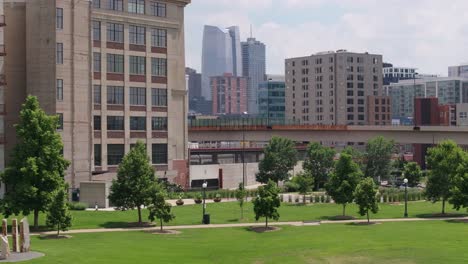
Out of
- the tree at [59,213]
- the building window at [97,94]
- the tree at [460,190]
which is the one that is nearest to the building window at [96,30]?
the building window at [97,94]

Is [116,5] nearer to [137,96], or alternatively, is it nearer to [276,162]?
[137,96]

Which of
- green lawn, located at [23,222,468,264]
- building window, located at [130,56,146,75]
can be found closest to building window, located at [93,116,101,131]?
building window, located at [130,56,146,75]

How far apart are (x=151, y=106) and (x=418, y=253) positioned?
60.4m

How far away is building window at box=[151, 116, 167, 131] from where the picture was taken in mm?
104312

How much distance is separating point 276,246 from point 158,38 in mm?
56302

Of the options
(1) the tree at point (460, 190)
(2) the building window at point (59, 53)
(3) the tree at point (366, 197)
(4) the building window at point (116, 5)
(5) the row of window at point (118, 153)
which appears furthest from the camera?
(4) the building window at point (116, 5)

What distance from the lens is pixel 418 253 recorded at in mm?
49531

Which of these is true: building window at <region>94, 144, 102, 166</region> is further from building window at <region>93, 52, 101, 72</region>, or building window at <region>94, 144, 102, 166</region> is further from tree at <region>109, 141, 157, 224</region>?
tree at <region>109, 141, 157, 224</region>

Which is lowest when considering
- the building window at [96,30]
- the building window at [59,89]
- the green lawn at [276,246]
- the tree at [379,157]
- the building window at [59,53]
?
the green lawn at [276,246]

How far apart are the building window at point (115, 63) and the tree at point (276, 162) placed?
26.6 metres

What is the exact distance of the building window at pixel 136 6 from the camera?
101 metres

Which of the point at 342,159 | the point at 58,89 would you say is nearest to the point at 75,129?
the point at 58,89

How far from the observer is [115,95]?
327 feet

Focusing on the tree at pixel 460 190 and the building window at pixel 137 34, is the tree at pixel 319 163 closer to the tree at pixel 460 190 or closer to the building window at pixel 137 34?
the building window at pixel 137 34
